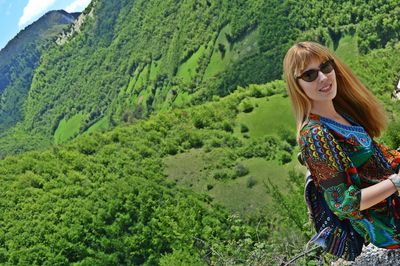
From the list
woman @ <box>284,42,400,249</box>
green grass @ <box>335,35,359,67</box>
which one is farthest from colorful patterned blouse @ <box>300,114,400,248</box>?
green grass @ <box>335,35,359,67</box>

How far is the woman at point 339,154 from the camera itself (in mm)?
3295

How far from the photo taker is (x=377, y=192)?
3.27 meters

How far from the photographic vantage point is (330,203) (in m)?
3.36

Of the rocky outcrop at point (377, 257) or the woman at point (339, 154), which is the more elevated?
the woman at point (339, 154)

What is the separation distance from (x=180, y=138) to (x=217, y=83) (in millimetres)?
61007

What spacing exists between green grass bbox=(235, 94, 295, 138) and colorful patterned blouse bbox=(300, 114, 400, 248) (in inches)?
3498

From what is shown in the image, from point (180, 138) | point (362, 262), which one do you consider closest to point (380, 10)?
point (180, 138)

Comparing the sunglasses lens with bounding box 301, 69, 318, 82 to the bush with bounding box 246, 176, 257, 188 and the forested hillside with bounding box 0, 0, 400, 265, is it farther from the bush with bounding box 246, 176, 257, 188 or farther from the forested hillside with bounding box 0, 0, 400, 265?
the bush with bounding box 246, 176, 257, 188

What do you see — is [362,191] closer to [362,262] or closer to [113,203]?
[362,262]

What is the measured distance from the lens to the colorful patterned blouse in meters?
3.30

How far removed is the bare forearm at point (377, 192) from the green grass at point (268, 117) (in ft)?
293

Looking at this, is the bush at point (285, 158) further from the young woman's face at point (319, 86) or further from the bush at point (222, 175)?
the young woman's face at point (319, 86)

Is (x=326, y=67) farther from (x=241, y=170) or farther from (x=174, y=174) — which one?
(x=174, y=174)

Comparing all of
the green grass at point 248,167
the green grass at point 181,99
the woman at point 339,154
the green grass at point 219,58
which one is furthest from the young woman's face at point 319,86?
the green grass at point 181,99
